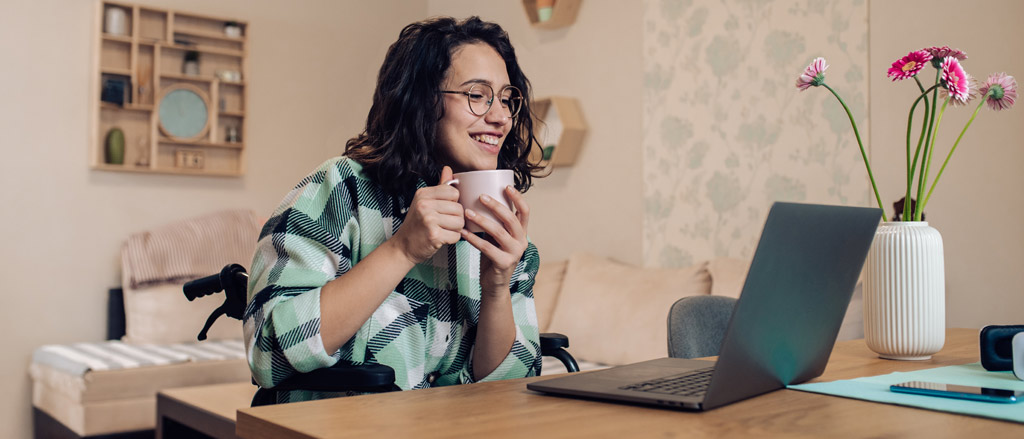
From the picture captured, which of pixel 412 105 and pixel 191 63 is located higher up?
pixel 191 63

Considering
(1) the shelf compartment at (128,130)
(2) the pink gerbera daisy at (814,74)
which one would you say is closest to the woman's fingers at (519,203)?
(2) the pink gerbera daisy at (814,74)

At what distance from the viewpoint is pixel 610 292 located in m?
3.07

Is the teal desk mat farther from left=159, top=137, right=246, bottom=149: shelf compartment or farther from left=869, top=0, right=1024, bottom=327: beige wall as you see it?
left=159, top=137, right=246, bottom=149: shelf compartment

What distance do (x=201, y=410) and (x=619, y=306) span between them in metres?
1.47

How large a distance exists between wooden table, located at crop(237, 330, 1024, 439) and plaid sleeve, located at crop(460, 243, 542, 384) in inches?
19.2

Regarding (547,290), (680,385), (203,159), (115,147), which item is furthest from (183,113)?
(680,385)

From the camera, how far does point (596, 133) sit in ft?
11.9

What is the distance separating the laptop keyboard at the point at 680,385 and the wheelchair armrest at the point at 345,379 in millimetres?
436

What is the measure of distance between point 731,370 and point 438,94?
77cm

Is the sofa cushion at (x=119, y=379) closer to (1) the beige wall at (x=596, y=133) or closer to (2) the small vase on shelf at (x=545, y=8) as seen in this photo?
(1) the beige wall at (x=596, y=133)

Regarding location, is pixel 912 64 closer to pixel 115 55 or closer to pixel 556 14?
pixel 556 14

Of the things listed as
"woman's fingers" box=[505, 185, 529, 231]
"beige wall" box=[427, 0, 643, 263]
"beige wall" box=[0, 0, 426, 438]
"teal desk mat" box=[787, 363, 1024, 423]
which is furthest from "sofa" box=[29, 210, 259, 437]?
"teal desk mat" box=[787, 363, 1024, 423]

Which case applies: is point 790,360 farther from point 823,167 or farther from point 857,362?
point 823,167

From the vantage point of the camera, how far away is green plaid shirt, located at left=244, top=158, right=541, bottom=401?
3.76ft
